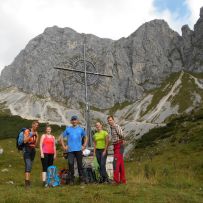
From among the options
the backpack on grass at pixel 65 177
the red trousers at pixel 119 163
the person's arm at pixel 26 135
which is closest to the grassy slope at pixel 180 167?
the red trousers at pixel 119 163

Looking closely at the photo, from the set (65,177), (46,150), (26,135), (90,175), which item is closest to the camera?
(26,135)

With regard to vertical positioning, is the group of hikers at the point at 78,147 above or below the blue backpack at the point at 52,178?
above

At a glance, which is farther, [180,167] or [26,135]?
[180,167]

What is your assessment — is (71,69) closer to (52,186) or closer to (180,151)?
(52,186)

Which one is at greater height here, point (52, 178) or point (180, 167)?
point (52, 178)

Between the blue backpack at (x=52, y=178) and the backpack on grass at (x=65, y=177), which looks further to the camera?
the backpack on grass at (x=65, y=177)

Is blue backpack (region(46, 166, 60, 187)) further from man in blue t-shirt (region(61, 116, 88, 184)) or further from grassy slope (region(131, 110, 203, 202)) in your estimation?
grassy slope (region(131, 110, 203, 202))

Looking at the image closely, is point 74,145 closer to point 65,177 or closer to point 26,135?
point 65,177

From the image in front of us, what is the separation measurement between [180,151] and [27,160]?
35340 mm

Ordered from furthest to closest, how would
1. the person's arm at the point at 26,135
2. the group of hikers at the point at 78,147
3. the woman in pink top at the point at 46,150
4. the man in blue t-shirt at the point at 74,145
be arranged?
the woman in pink top at the point at 46,150
the man in blue t-shirt at the point at 74,145
the group of hikers at the point at 78,147
the person's arm at the point at 26,135

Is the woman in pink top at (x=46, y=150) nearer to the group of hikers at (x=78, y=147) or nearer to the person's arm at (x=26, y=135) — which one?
the group of hikers at (x=78, y=147)

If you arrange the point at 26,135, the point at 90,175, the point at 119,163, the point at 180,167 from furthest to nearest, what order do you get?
the point at 180,167, the point at 90,175, the point at 119,163, the point at 26,135

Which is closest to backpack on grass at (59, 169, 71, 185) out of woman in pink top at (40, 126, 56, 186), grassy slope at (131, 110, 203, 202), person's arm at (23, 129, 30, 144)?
woman in pink top at (40, 126, 56, 186)

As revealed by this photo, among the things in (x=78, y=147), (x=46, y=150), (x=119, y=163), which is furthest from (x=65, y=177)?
(x=119, y=163)
